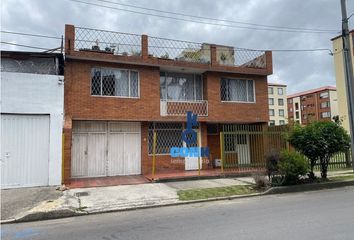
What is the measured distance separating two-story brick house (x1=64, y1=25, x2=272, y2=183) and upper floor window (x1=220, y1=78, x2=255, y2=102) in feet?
0.19

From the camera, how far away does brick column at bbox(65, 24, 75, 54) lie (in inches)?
512

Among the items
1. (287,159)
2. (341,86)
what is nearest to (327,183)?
(287,159)

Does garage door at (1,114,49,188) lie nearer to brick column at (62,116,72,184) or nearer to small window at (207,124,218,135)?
brick column at (62,116,72,184)

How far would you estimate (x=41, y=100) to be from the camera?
1156cm

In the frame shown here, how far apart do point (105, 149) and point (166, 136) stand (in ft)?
10.8

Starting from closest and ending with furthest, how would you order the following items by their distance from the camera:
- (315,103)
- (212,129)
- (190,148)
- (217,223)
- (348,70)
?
(217,223)
(348,70)
(190,148)
(212,129)
(315,103)

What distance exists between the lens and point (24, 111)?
11242 mm

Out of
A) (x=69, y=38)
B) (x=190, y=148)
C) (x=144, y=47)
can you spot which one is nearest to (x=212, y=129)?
(x=190, y=148)

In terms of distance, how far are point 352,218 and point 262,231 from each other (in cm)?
227

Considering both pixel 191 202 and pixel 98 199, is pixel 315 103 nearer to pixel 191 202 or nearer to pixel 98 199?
pixel 191 202

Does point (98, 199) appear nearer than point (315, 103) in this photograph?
Yes

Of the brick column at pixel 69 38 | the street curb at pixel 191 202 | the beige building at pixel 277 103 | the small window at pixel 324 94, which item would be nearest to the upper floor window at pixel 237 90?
the street curb at pixel 191 202

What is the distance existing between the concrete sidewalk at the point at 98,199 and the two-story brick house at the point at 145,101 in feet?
6.94

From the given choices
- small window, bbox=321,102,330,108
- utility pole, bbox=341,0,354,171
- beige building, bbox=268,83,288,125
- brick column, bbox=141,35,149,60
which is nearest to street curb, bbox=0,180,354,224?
utility pole, bbox=341,0,354,171
